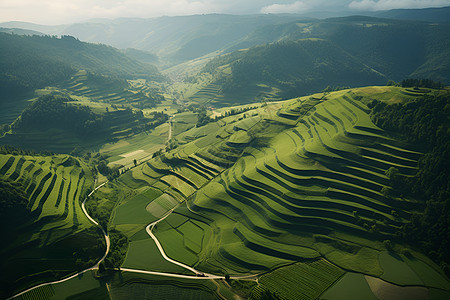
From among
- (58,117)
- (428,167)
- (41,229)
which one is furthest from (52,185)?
(428,167)

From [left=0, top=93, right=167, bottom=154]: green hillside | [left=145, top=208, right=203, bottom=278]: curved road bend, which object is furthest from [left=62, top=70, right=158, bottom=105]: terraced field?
[left=145, top=208, right=203, bottom=278]: curved road bend

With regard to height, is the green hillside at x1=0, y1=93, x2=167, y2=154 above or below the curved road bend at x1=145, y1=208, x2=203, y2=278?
above

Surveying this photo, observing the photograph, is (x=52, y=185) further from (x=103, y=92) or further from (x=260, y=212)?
(x=103, y=92)

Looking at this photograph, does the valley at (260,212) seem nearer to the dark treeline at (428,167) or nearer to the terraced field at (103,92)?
the dark treeline at (428,167)

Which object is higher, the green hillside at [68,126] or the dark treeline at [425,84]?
A: the dark treeline at [425,84]

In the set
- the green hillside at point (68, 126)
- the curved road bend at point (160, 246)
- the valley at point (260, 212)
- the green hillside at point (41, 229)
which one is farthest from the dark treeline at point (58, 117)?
the curved road bend at point (160, 246)

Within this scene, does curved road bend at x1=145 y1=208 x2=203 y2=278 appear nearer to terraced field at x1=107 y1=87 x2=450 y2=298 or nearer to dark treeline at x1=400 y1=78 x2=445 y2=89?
terraced field at x1=107 y1=87 x2=450 y2=298
